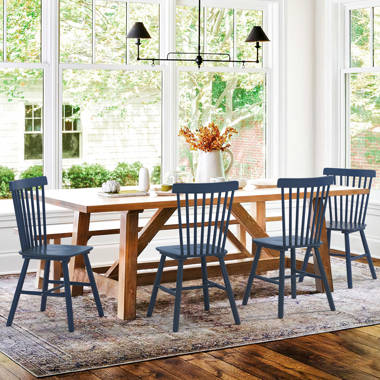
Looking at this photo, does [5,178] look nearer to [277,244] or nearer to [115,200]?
[115,200]

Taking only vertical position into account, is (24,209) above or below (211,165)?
below

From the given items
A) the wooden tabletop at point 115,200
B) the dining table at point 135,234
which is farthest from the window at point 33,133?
the wooden tabletop at point 115,200

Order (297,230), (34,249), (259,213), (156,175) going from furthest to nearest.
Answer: (156,175) → (259,213) → (297,230) → (34,249)

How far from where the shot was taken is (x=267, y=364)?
3.68m

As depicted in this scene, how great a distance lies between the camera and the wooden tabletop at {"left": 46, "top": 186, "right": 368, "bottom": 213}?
4.29 meters

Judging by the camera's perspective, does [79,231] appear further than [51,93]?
No

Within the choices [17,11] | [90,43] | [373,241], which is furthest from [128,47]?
[373,241]

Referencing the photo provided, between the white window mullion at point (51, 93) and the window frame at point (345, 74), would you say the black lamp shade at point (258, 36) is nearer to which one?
the white window mullion at point (51, 93)

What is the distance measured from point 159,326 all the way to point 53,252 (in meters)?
0.75

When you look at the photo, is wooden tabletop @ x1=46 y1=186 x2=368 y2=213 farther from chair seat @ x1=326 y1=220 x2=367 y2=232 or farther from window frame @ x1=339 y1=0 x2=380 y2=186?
window frame @ x1=339 y1=0 x2=380 y2=186

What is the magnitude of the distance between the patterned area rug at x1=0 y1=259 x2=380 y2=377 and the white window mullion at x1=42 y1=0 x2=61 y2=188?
115 cm

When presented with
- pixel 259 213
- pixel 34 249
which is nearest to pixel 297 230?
pixel 259 213

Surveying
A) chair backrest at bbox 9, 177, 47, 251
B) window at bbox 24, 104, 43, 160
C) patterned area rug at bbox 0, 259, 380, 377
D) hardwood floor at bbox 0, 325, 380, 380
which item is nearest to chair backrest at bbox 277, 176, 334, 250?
patterned area rug at bbox 0, 259, 380, 377

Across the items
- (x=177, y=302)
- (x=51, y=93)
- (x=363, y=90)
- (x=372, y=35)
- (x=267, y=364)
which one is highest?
(x=372, y=35)
